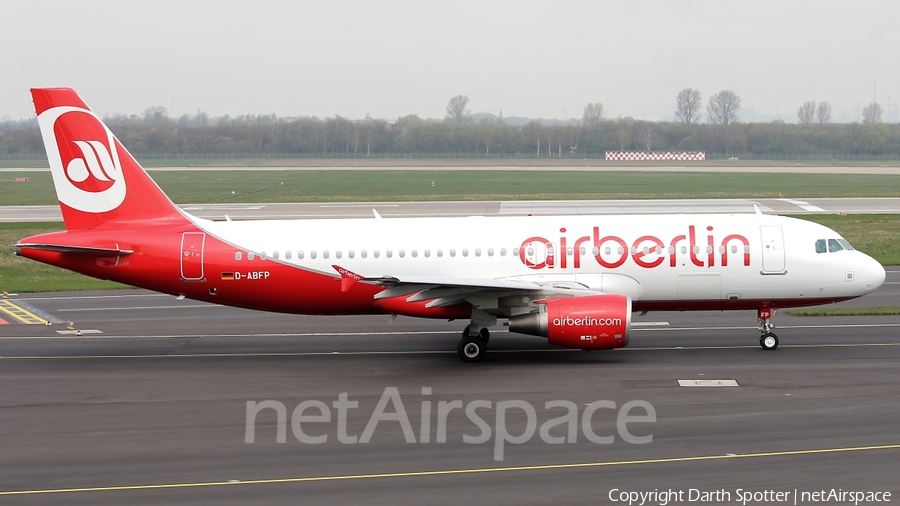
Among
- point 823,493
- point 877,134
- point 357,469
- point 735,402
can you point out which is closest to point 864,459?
point 823,493

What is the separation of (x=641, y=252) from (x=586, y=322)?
355 cm

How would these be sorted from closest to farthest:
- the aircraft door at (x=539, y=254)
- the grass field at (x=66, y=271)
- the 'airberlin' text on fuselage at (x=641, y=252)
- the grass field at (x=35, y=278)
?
the 'airberlin' text on fuselage at (x=641, y=252) → the aircraft door at (x=539, y=254) → the grass field at (x=35, y=278) → the grass field at (x=66, y=271)

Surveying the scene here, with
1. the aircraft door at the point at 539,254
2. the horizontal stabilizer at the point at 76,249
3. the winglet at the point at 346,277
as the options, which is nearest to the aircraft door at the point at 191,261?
the horizontal stabilizer at the point at 76,249

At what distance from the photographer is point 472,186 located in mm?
104188

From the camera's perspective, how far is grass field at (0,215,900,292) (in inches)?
1670

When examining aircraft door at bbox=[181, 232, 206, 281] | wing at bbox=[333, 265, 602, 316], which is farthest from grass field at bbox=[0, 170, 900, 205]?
wing at bbox=[333, 265, 602, 316]

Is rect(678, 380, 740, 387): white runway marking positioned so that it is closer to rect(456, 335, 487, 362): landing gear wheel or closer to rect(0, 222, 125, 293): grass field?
rect(456, 335, 487, 362): landing gear wheel

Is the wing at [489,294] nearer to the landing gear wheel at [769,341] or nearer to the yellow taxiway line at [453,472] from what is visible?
the landing gear wheel at [769,341]

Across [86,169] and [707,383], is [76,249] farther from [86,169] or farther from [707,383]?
[707,383]

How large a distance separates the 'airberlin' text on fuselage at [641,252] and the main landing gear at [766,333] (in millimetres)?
1718

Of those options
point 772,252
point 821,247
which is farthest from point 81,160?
point 821,247

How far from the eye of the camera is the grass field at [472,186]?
289 feet

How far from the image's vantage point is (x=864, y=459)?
16.4 meters

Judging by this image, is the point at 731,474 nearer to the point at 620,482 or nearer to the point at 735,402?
the point at 620,482
